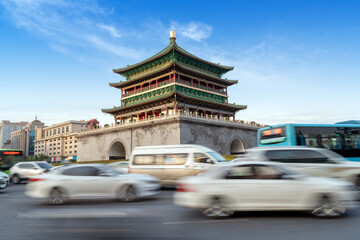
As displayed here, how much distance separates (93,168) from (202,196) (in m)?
4.08

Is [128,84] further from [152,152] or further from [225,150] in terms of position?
[152,152]

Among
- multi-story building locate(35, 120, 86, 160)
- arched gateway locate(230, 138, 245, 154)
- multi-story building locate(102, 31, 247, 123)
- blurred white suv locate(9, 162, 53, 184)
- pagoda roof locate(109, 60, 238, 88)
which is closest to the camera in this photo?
blurred white suv locate(9, 162, 53, 184)

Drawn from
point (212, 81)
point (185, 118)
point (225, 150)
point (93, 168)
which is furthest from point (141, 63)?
point (93, 168)

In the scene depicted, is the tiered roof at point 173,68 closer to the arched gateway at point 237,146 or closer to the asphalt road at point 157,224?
the arched gateway at point 237,146

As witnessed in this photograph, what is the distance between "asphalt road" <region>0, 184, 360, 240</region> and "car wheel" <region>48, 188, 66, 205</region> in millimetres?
286

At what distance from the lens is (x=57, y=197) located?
27.3 ft

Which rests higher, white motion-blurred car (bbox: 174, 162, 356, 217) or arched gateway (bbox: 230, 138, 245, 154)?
arched gateway (bbox: 230, 138, 245, 154)

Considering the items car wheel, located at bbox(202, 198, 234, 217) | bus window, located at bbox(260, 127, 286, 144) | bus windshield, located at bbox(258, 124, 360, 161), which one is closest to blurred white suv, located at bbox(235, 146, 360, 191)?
car wheel, located at bbox(202, 198, 234, 217)

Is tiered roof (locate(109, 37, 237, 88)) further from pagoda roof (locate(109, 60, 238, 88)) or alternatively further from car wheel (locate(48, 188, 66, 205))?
car wheel (locate(48, 188, 66, 205))

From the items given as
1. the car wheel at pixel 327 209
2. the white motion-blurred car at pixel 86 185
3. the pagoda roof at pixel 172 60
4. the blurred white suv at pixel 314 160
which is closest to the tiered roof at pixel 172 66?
the pagoda roof at pixel 172 60

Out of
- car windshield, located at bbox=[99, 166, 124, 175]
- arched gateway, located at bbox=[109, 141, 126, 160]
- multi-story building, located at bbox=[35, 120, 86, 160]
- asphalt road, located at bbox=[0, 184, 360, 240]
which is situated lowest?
asphalt road, located at bbox=[0, 184, 360, 240]

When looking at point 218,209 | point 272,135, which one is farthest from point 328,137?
point 218,209

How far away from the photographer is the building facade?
110 feet

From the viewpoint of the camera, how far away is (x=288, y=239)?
4.52 m
